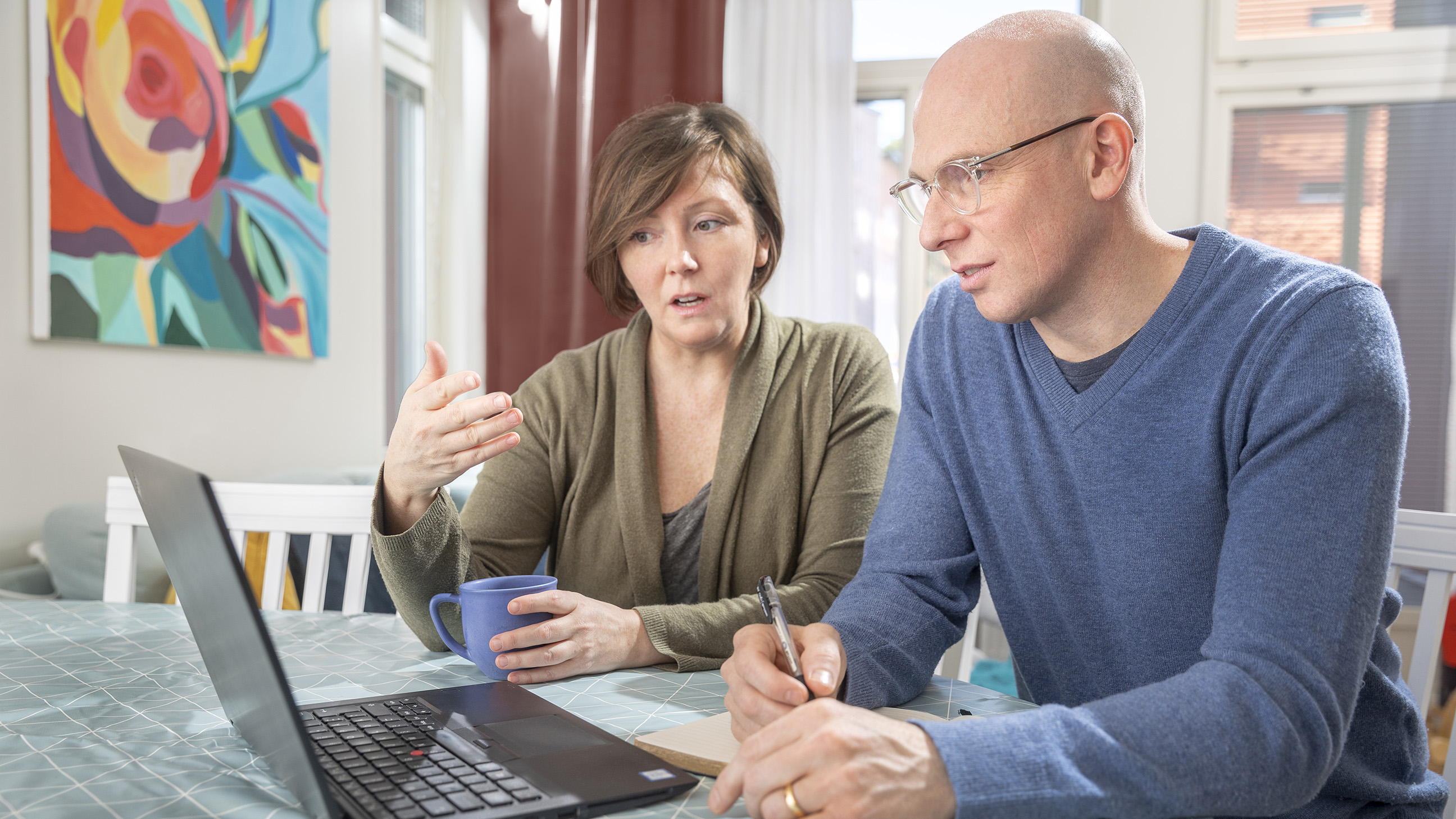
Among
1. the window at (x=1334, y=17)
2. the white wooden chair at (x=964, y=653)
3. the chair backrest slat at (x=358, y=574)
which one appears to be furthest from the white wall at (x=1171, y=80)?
the chair backrest slat at (x=358, y=574)

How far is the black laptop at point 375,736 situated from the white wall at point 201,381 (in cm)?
154

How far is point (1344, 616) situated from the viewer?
66 cm

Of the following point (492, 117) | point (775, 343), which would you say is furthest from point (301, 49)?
point (775, 343)

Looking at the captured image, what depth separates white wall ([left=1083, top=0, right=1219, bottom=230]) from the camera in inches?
128

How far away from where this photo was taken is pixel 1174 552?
88 centimetres

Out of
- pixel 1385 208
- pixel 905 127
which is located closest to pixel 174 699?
pixel 905 127

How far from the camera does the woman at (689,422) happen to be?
1299 mm

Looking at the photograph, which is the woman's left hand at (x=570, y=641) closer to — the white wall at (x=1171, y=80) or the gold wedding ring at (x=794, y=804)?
the gold wedding ring at (x=794, y=804)

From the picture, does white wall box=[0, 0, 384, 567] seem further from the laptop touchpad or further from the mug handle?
the laptop touchpad

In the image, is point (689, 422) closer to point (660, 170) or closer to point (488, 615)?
point (660, 170)

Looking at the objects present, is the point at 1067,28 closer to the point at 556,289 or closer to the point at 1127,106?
the point at 1127,106

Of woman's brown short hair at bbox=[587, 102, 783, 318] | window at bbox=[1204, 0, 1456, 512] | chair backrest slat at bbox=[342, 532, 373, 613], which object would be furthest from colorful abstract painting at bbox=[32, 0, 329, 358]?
window at bbox=[1204, 0, 1456, 512]

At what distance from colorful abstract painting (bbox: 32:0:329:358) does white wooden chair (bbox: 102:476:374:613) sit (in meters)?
0.86

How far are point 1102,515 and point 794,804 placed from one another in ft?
1.62
